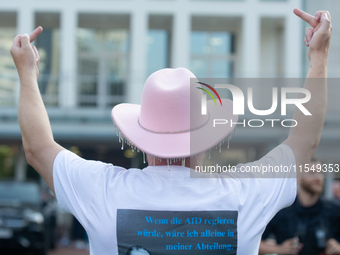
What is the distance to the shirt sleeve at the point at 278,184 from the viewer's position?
1474 millimetres

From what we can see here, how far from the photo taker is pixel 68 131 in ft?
45.9

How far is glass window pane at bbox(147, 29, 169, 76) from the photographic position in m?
15.4

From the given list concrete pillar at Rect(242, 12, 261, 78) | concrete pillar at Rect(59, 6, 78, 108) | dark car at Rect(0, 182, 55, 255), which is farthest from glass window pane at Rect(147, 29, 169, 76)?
dark car at Rect(0, 182, 55, 255)

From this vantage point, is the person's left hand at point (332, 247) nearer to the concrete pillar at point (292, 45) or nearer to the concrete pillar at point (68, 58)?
the concrete pillar at point (292, 45)

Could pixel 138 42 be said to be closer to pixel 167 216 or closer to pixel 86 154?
pixel 86 154

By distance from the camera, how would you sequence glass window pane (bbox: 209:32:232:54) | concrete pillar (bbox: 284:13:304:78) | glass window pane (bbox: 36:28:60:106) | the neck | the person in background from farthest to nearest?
glass window pane (bbox: 209:32:232:54) < glass window pane (bbox: 36:28:60:106) < concrete pillar (bbox: 284:13:304:78) < the neck < the person in background

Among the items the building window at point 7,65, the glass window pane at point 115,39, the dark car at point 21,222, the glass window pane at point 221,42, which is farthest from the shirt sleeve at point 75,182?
the glass window pane at point 115,39

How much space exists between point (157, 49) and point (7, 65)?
5422 mm

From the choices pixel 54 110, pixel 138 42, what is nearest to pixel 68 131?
pixel 54 110

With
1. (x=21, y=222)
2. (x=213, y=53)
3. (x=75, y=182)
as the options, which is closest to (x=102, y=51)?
(x=213, y=53)

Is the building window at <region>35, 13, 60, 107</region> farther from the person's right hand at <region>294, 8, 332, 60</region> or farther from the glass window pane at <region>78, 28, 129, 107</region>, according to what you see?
the person's right hand at <region>294, 8, 332, 60</region>

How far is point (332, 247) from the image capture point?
139 inches

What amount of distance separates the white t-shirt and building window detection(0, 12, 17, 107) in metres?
Answer: 13.9

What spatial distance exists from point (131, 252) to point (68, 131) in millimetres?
12975
